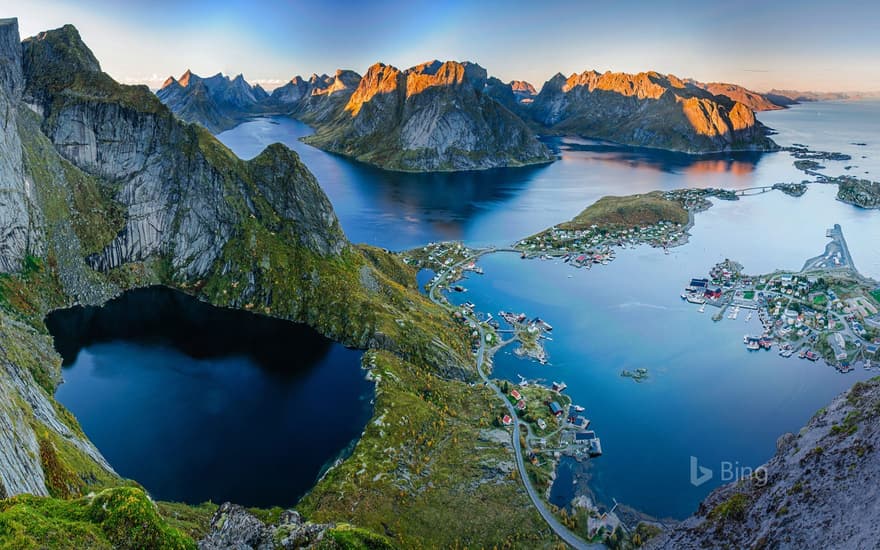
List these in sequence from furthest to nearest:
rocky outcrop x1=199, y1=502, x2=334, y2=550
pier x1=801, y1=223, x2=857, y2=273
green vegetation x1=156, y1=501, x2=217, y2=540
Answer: pier x1=801, y1=223, x2=857, y2=273 < green vegetation x1=156, y1=501, x2=217, y2=540 < rocky outcrop x1=199, y1=502, x2=334, y2=550

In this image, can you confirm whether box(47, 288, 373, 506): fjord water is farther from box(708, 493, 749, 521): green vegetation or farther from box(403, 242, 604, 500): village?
box(708, 493, 749, 521): green vegetation

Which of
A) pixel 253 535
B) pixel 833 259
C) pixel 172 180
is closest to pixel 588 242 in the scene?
pixel 833 259

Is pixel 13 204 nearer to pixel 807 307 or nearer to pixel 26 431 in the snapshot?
pixel 26 431

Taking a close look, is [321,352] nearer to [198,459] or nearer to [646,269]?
[198,459]

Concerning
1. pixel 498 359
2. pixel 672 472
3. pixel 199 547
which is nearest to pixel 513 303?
pixel 498 359

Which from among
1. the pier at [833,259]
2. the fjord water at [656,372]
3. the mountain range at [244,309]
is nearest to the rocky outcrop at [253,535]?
the mountain range at [244,309]

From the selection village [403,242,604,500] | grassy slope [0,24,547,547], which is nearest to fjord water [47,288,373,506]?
grassy slope [0,24,547,547]
